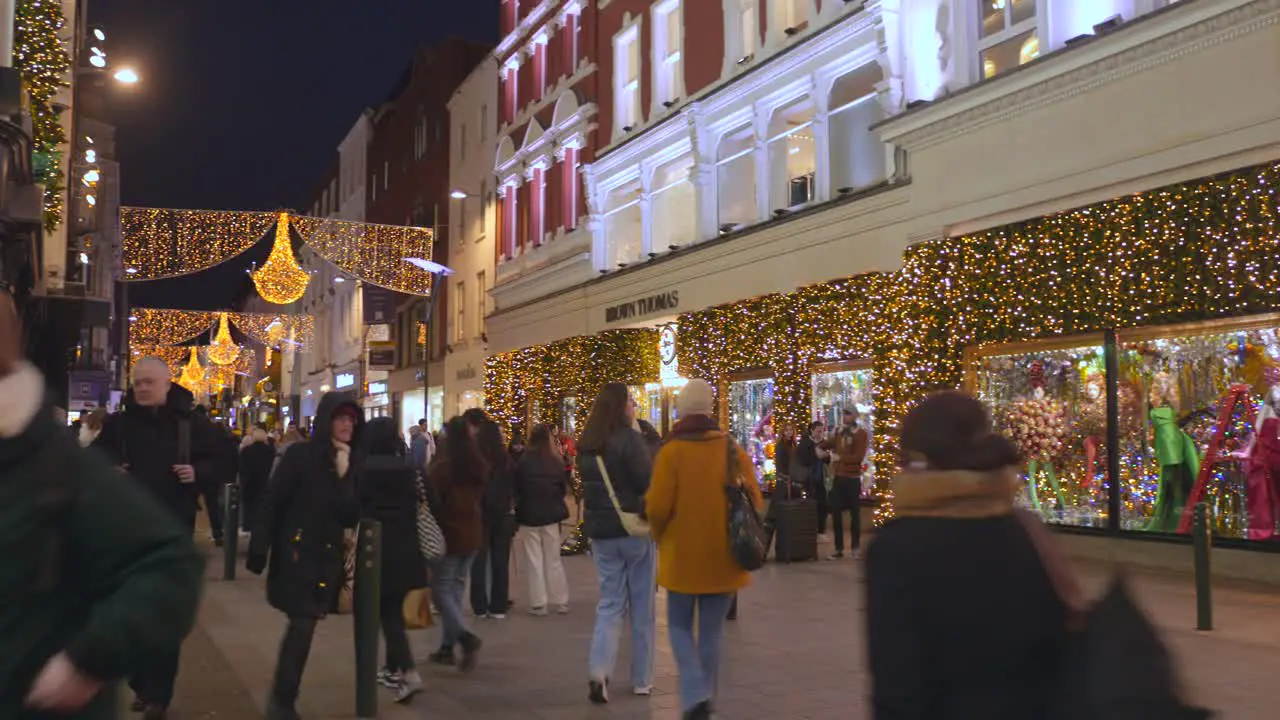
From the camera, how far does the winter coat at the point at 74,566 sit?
7.52 feet

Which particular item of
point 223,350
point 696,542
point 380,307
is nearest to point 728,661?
point 696,542

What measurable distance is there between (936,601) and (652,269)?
22953 millimetres

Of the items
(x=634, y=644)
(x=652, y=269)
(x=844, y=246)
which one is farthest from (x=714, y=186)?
(x=634, y=644)

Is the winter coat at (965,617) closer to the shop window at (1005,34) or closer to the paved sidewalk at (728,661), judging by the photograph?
the paved sidewalk at (728,661)

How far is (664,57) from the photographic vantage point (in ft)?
85.1

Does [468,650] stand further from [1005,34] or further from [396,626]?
[1005,34]

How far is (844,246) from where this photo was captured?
18938mm

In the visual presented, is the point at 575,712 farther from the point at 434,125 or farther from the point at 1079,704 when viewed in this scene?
the point at 434,125

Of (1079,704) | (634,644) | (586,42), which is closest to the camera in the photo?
(1079,704)

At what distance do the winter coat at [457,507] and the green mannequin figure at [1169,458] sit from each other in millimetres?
8670

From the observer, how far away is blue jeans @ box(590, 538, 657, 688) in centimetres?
754

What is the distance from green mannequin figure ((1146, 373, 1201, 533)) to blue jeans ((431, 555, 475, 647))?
888 cm

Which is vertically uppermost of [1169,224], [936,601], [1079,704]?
[1169,224]

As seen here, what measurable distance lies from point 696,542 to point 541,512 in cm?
512
